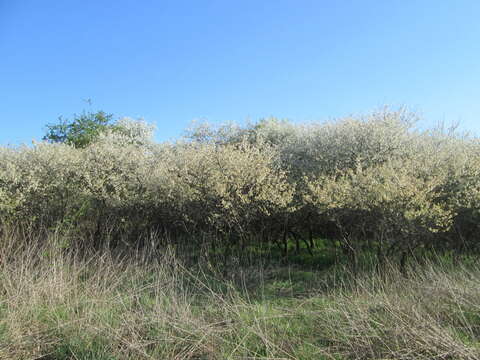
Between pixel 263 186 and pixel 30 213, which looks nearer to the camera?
pixel 263 186

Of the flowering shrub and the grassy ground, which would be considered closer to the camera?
the grassy ground

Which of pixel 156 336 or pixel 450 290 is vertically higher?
pixel 450 290

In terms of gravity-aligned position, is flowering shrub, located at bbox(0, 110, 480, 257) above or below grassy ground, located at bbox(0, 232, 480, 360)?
above

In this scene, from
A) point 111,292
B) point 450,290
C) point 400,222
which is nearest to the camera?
point 450,290

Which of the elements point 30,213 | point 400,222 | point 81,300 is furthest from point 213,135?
point 81,300

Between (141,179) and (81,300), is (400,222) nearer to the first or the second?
(81,300)

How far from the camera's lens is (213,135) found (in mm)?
25266

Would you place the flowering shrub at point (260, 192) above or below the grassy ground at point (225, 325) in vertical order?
above

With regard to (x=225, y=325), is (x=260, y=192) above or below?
above

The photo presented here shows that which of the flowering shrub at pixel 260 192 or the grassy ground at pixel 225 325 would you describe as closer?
the grassy ground at pixel 225 325

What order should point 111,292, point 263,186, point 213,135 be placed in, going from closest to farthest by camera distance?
point 111,292 < point 263,186 < point 213,135

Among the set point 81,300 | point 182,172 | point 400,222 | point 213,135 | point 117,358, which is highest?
point 213,135

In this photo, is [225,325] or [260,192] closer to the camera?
[225,325]

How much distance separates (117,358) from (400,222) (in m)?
6.01
